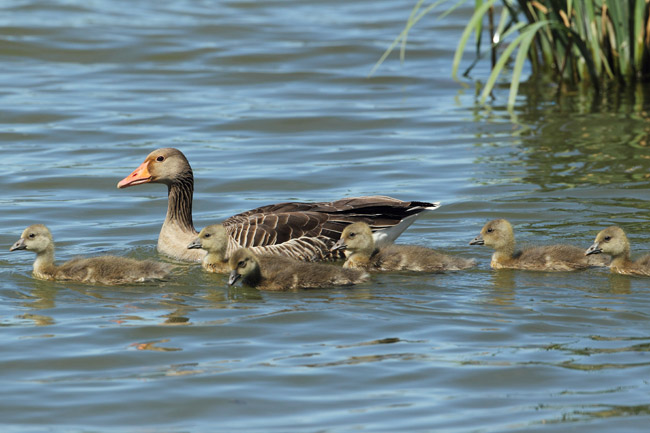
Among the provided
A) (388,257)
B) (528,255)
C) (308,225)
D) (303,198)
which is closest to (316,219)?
(308,225)

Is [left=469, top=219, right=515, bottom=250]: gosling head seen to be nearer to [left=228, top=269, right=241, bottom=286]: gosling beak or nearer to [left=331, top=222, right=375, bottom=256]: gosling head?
[left=331, top=222, right=375, bottom=256]: gosling head

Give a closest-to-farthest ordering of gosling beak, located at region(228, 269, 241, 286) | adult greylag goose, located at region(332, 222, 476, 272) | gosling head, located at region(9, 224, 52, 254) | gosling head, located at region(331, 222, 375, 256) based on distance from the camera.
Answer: gosling beak, located at region(228, 269, 241, 286) → gosling head, located at region(9, 224, 52, 254) → adult greylag goose, located at region(332, 222, 476, 272) → gosling head, located at region(331, 222, 375, 256)

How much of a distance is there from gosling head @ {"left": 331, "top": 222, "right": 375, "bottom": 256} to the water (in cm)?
38

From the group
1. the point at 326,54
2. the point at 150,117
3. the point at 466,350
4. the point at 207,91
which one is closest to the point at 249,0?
the point at 326,54

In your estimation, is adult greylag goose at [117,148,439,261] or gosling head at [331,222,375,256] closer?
gosling head at [331,222,375,256]

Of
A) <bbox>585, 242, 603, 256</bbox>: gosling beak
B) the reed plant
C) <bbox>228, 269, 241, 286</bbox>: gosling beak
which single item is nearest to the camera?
<bbox>228, 269, 241, 286</bbox>: gosling beak

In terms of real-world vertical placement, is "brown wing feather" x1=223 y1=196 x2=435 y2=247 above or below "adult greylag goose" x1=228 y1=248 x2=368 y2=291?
above

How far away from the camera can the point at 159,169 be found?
11477mm

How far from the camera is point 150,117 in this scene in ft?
58.7

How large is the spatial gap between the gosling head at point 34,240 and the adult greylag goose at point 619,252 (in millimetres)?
4609

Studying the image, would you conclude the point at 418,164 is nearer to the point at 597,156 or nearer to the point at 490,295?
the point at 597,156

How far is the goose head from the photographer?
451 inches

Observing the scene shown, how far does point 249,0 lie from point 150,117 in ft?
39.8

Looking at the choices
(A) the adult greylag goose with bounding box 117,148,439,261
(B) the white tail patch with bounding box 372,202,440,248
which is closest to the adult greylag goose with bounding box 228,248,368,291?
Result: (A) the adult greylag goose with bounding box 117,148,439,261
